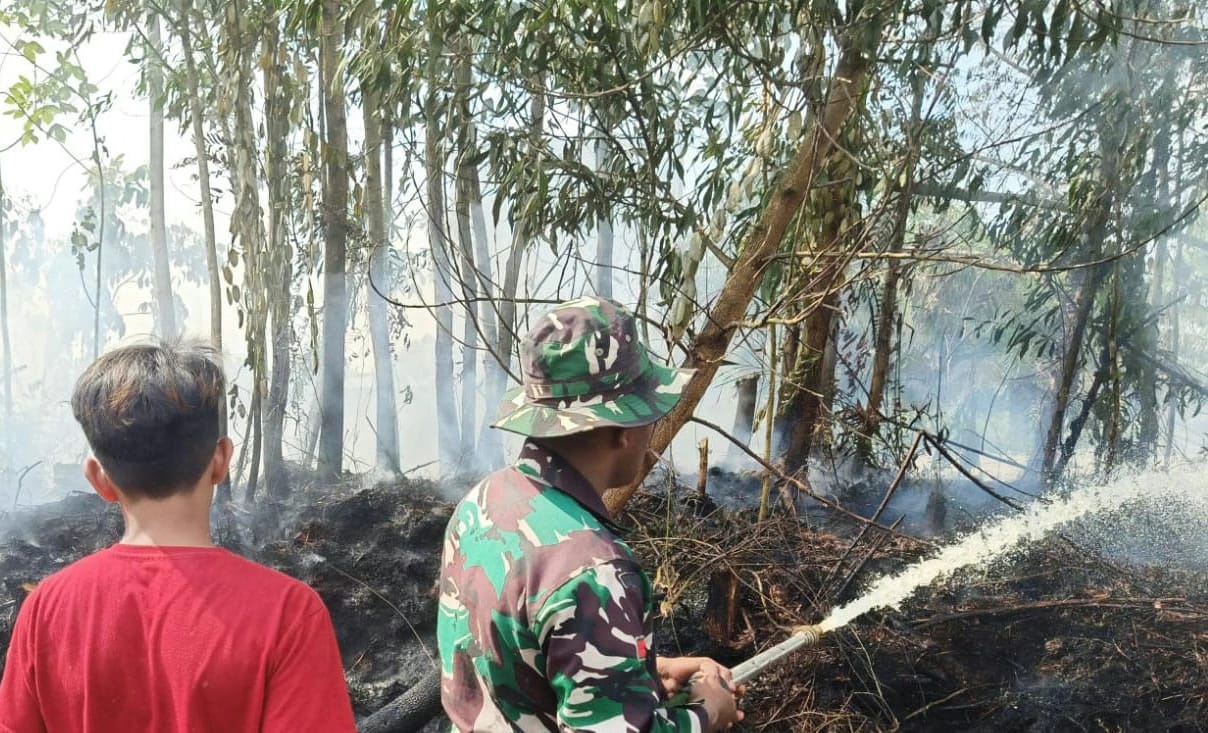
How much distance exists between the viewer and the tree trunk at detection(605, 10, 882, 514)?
3.40 m

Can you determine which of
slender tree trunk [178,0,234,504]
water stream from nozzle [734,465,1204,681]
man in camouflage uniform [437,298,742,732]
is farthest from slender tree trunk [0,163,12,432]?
water stream from nozzle [734,465,1204,681]

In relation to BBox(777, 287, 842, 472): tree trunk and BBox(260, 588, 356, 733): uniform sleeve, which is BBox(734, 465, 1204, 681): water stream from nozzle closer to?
BBox(777, 287, 842, 472): tree trunk

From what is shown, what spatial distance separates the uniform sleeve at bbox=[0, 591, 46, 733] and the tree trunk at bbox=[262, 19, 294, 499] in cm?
325

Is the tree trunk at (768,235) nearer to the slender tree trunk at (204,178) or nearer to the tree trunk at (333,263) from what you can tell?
the tree trunk at (333,263)

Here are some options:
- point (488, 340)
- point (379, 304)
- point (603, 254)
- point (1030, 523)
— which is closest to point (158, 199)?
point (379, 304)

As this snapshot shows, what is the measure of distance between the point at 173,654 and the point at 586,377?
Result: 741 mm

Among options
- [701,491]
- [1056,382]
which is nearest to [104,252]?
[701,491]

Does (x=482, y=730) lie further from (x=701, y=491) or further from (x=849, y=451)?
(x=849, y=451)

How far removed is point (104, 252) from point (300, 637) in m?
3.92

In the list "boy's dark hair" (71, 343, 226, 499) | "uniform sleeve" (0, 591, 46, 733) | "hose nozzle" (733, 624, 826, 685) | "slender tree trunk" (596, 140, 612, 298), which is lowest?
"hose nozzle" (733, 624, 826, 685)

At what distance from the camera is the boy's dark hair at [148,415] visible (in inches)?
Answer: 57.6

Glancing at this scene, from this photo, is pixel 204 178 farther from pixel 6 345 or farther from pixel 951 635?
pixel 951 635

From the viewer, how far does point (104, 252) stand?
4652mm

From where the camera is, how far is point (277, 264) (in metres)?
4.63
